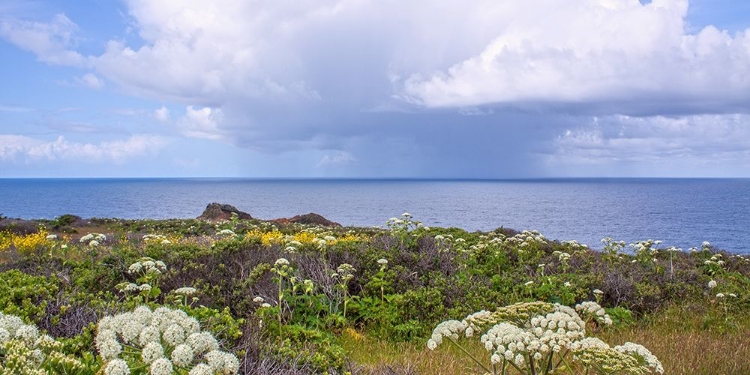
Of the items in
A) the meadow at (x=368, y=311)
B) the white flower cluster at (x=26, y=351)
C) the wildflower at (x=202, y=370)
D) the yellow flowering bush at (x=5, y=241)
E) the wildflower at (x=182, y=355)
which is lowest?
the yellow flowering bush at (x=5, y=241)

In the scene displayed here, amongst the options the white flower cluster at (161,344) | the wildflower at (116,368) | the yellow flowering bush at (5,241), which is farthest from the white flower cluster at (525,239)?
the yellow flowering bush at (5,241)

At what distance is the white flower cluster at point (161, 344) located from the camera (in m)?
3.06

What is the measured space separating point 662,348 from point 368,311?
4351 mm

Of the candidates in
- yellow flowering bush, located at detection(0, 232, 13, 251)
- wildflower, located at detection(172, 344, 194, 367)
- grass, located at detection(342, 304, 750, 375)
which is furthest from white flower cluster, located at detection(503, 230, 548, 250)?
yellow flowering bush, located at detection(0, 232, 13, 251)

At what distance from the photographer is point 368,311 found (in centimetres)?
908

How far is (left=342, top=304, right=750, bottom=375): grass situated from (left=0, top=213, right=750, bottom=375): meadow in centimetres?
3

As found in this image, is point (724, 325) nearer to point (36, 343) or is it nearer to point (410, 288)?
point (410, 288)

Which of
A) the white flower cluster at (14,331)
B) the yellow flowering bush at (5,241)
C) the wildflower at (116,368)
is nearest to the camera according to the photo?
the wildflower at (116,368)

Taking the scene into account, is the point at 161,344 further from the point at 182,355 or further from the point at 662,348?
the point at 662,348

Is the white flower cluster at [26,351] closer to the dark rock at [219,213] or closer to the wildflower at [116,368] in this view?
the wildflower at [116,368]

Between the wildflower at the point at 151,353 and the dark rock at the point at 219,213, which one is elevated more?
the wildflower at the point at 151,353

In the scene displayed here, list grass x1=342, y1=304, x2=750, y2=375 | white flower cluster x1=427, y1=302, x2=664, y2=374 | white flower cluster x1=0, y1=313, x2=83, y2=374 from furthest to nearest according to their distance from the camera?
1. grass x1=342, y1=304, x2=750, y2=375
2. white flower cluster x1=427, y1=302, x2=664, y2=374
3. white flower cluster x1=0, y1=313, x2=83, y2=374

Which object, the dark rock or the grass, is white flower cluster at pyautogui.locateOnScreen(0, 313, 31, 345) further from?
the dark rock

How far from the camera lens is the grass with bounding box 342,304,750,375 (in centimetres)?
656
